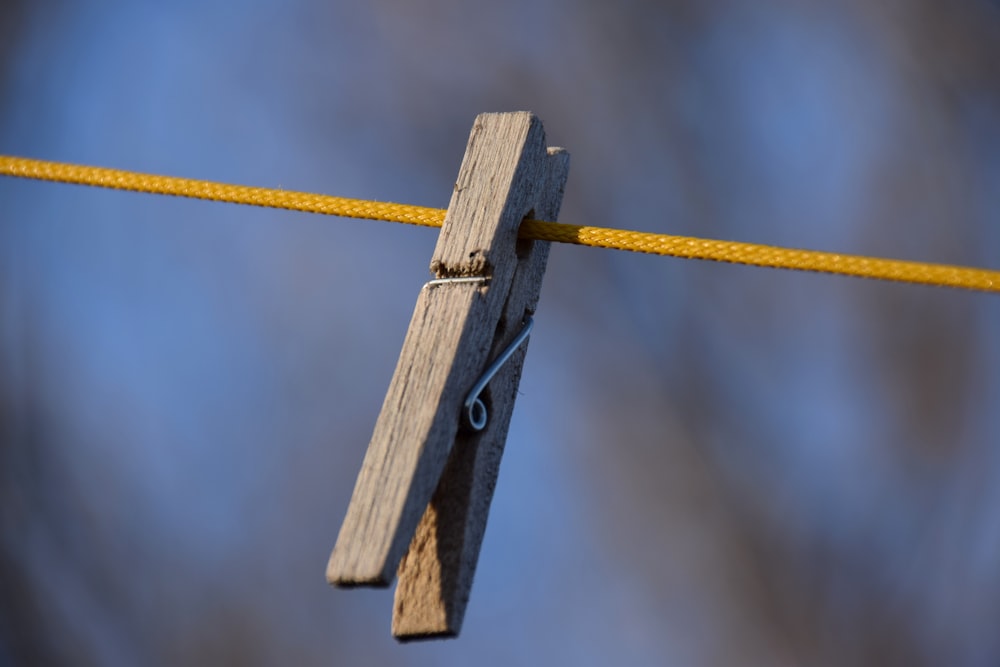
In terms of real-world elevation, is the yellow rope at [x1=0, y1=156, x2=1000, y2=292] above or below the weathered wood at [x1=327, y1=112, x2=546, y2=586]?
above

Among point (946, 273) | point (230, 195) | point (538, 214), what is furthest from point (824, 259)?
point (230, 195)

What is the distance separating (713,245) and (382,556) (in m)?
0.28

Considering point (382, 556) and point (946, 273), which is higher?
point (946, 273)

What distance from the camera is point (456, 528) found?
57 centimetres

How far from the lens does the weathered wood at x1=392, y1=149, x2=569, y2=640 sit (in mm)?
562

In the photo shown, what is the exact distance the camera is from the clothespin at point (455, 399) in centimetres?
54

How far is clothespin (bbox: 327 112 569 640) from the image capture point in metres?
0.54

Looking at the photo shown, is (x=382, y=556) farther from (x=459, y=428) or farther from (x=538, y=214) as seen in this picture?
(x=538, y=214)

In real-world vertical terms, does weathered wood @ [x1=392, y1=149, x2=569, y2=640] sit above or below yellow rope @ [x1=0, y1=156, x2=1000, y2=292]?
below

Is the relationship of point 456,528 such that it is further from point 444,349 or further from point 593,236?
point 593,236

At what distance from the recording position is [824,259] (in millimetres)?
609

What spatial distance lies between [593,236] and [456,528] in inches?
8.4

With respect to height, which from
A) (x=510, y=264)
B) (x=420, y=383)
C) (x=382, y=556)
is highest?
(x=510, y=264)

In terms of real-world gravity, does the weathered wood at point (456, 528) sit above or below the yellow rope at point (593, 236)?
below
